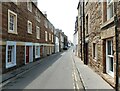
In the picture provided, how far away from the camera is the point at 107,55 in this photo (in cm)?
998

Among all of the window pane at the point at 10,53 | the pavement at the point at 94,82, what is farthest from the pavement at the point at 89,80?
the window pane at the point at 10,53

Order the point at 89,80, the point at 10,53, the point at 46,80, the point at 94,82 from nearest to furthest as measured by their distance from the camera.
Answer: the point at 94,82
the point at 89,80
the point at 46,80
the point at 10,53

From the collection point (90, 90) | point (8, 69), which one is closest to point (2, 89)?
point (90, 90)

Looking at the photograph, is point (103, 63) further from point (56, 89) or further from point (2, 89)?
point (2, 89)

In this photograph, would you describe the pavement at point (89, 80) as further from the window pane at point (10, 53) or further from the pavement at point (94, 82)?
the window pane at point (10, 53)

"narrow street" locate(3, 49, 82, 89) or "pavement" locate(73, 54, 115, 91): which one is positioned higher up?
"pavement" locate(73, 54, 115, 91)

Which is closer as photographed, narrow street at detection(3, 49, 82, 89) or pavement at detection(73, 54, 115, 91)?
pavement at detection(73, 54, 115, 91)

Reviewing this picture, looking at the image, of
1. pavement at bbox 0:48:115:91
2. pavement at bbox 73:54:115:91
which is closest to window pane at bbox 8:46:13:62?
pavement at bbox 0:48:115:91

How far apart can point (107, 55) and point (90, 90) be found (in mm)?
2758

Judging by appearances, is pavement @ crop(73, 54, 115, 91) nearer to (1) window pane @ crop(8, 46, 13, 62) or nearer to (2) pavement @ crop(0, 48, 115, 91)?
(2) pavement @ crop(0, 48, 115, 91)

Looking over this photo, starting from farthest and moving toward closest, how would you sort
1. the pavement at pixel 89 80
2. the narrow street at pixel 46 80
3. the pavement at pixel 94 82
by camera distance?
the narrow street at pixel 46 80, the pavement at pixel 89 80, the pavement at pixel 94 82

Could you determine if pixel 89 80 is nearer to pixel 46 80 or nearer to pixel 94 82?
pixel 94 82

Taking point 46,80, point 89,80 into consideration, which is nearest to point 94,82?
point 89,80

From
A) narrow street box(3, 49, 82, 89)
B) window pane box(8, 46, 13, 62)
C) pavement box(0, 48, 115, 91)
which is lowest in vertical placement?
narrow street box(3, 49, 82, 89)
